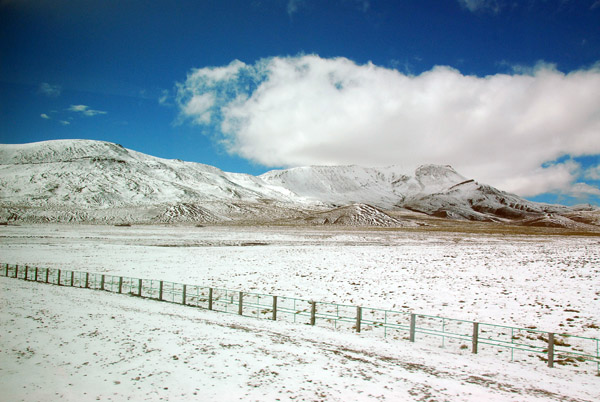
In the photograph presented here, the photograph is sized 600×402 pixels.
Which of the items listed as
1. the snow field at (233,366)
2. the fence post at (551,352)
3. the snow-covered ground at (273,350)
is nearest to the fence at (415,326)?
the fence post at (551,352)

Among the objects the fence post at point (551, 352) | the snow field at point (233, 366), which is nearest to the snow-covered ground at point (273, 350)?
the snow field at point (233, 366)

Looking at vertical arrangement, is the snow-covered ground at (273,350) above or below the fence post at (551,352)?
below

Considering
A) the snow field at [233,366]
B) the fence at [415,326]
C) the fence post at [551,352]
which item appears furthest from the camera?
the fence at [415,326]

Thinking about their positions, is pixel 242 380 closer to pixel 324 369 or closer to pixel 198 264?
pixel 324 369

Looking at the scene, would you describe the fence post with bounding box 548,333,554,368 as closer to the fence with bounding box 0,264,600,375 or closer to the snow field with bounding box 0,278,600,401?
the fence with bounding box 0,264,600,375

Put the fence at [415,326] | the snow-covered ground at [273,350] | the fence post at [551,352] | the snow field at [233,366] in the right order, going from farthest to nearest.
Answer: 1. the fence at [415,326]
2. the fence post at [551,352]
3. the snow-covered ground at [273,350]
4. the snow field at [233,366]

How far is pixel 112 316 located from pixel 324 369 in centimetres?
1131

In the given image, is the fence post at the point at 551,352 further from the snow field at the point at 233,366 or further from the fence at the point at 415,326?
the snow field at the point at 233,366

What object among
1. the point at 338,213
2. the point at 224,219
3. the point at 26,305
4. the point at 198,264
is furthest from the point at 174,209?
the point at 26,305

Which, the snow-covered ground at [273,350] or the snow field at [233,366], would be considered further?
the snow-covered ground at [273,350]

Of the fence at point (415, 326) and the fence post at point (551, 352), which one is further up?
the fence post at point (551, 352)

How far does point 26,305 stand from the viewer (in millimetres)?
19234

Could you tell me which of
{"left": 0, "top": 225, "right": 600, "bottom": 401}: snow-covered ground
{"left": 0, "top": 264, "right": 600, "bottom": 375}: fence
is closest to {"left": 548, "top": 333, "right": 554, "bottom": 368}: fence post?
{"left": 0, "top": 264, "right": 600, "bottom": 375}: fence

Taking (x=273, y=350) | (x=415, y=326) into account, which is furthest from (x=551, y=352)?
(x=273, y=350)
